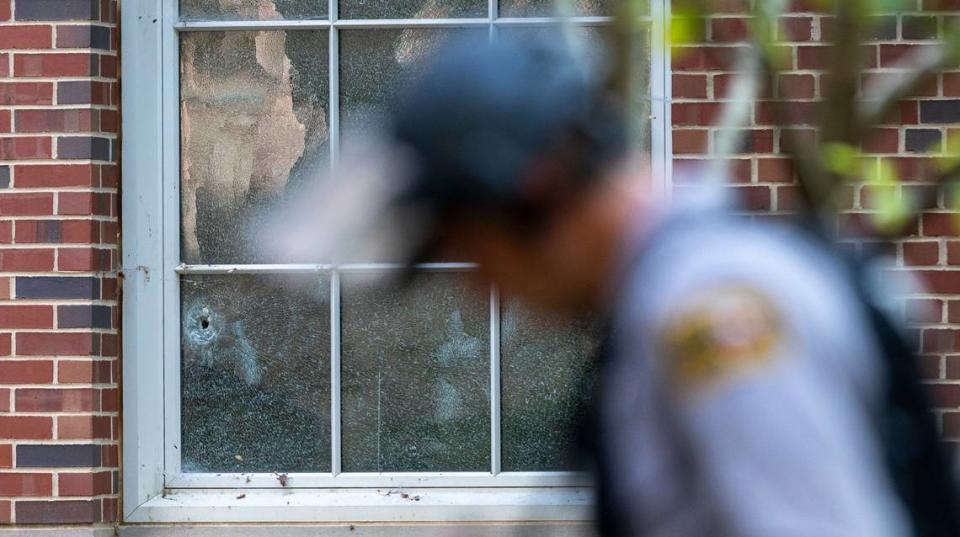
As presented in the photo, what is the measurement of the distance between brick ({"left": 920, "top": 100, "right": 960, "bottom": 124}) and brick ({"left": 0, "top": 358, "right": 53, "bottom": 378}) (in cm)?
289

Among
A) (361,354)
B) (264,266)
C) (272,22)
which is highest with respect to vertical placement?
(272,22)

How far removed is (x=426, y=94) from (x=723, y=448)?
57 centimetres

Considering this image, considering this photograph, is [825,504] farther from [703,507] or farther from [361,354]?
[361,354]

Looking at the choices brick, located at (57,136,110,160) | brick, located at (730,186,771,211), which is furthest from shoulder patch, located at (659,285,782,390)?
brick, located at (57,136,110,160)

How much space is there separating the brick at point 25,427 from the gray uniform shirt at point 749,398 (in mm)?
3509

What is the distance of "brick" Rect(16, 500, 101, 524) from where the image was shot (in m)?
4.50

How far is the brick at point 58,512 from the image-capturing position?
14.8 ft

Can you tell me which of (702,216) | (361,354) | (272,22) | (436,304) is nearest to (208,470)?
(361,354)

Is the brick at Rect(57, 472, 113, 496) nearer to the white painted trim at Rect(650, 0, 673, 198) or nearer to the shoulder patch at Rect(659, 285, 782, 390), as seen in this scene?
the white painted trim at Rect(650, 0, 673, 198)

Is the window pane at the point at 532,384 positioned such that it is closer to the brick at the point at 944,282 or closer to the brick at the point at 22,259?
the brick at the point at 944,282

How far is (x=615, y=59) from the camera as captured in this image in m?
1.35

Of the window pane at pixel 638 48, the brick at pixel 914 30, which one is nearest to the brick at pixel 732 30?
the window pane at pixel 638 48

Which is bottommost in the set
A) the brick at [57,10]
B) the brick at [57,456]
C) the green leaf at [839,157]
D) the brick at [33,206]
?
the brick at [57,456]

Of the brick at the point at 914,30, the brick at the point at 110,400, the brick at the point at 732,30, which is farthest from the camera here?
the brick at the point at 110,400
